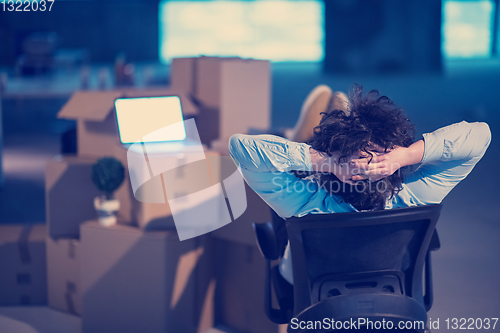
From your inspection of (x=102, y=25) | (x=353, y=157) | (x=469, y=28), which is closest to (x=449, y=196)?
(x=353, y=157)

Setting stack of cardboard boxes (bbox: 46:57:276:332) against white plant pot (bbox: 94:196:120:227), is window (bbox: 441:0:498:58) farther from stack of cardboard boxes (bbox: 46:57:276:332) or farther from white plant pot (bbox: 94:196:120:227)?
white plant pot (bbox: 94:196:120:227)

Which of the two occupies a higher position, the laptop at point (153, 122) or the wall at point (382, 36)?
the wall at point (382, 36)

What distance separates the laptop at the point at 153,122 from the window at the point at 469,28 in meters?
17.2

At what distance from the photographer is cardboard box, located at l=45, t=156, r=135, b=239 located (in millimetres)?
2230

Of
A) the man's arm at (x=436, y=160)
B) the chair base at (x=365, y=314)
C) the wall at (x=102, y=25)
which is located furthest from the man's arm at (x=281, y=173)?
the wall at (x=102, y=25)

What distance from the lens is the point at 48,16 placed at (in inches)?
598

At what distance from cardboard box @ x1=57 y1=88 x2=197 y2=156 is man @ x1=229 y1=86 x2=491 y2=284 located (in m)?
1.19

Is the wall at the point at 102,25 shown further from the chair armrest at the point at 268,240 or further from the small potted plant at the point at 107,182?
the chair armrest at the point at 268,240

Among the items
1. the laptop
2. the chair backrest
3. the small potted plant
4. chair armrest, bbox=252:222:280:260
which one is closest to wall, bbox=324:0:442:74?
the laptop

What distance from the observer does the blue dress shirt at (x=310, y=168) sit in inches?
45.8

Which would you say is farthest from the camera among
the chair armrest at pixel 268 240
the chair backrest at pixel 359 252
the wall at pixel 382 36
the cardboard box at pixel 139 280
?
the wall at pixel 382 36

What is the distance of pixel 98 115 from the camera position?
2.26 m

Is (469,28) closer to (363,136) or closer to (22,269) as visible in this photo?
(22,269)

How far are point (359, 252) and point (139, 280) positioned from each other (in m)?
1.10
